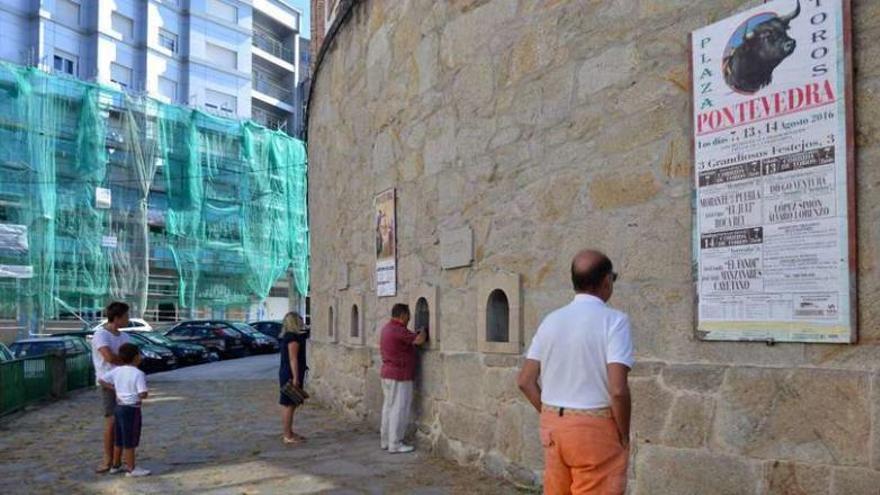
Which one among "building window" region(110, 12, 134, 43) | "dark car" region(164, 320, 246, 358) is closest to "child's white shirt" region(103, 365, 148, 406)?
"dark car" region(164, 320, 246, 358)

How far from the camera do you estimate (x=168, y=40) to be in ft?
154

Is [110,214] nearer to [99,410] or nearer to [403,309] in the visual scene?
[99,410]

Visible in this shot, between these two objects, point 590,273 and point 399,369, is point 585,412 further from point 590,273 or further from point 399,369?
point 399,369

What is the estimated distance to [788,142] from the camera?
175 inches

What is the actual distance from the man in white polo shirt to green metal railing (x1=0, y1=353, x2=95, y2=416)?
406 inches

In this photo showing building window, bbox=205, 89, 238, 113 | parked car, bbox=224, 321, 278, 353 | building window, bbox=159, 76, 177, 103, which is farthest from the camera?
building window, bbox=205, 89, 238, 113

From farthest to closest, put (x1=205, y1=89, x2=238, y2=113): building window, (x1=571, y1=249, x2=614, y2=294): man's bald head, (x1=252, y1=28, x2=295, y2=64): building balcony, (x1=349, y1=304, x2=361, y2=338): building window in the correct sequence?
(x1=252, y1=28, x2=295, y2=64): building balcony, (x1=205, y1=89, x2=238, y2=113): building window, (x1=349, y1=304, x2=361, y2=338): building window, (x1=571, y1=249, x2=614, y2=294): man's bald head

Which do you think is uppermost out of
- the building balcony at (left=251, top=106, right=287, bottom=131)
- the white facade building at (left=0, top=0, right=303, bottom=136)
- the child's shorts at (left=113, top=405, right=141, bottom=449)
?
the white facade building at (left=0, top=0, right=303, bottom=136)

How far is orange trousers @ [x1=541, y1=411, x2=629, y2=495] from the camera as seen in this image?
3.43 m

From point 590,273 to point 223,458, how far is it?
5.76m

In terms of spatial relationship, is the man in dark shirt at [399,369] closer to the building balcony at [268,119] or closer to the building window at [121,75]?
the building window at [121,75]

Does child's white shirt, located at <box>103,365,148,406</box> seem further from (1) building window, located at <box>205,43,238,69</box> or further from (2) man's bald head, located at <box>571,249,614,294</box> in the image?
(1) building window, located at <box>205,43,238,69</box>

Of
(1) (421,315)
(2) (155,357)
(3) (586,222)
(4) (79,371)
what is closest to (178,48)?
(2) (155,357)

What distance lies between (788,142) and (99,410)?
37.9 ft
